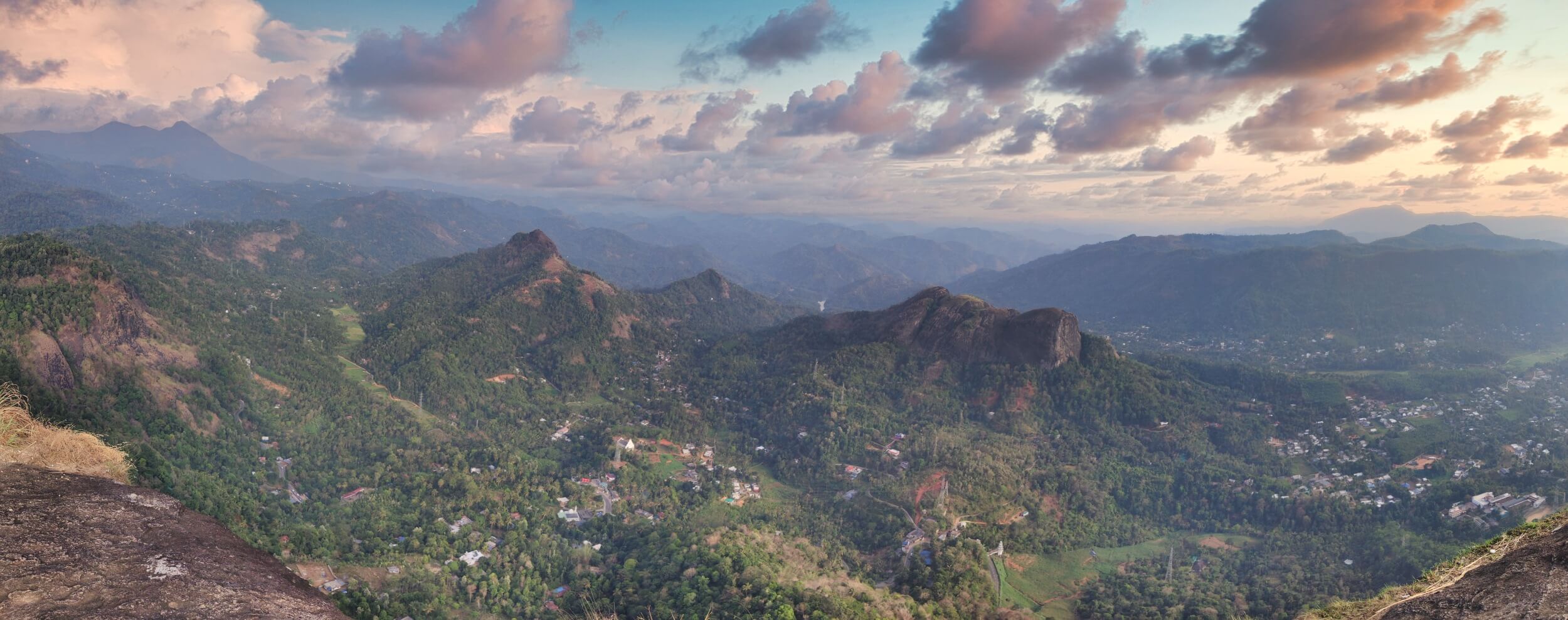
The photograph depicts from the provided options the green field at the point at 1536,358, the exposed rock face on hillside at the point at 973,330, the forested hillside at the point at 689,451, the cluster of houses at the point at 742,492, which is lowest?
the cluster of houses at the point at 742,492

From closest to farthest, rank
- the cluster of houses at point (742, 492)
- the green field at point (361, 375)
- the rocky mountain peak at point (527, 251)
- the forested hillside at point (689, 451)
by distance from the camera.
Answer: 1. the forested hillside at point (689, 451)
2. the cluster of houses at point (742, 492)
3. the green field at point (361, 375)
4. the rocky mountain peak at point (527, 251)

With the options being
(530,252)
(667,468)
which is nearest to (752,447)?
(667,468)

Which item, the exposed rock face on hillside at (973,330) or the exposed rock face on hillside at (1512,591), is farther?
the exposed rock face on hillside at (973,330)

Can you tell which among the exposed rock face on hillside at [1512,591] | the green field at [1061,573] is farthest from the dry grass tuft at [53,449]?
the green field at [1061,573]

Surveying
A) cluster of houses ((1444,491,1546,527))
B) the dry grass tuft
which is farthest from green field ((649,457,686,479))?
cluster of houses ((1444,491,1546,527))

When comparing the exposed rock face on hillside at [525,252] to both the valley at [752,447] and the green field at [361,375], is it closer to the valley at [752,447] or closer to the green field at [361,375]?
the valley at [752,447]

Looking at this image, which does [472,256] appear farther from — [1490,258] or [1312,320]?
[1490,258]

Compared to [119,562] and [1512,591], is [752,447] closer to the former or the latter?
[119,562]
